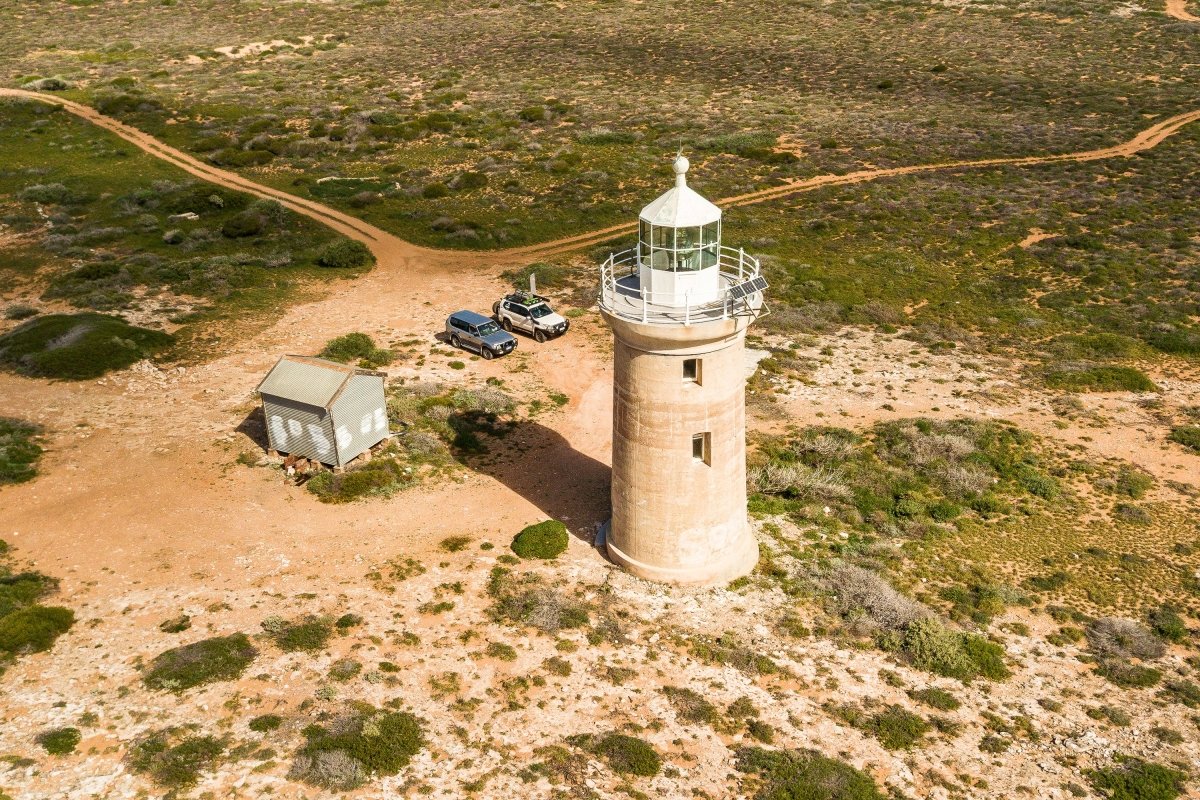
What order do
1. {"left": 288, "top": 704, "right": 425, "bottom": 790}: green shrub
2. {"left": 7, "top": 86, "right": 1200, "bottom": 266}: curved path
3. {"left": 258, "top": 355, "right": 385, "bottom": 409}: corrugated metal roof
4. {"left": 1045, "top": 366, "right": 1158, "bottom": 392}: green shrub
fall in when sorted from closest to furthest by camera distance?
1. {"left": 288, "top": 704, "right": 425, "bottom": 790}: green shrub
2. {"left": 258, "top": 355, "right": 385, "bottom": 409}: corrugated metal roof
3. {"left": 1045, "top": 366, "right": 1158, "bottom": 392}: green shrub
4. {"left": 7, "top": 86, "right": 1200, "bottom": 266}: curved path

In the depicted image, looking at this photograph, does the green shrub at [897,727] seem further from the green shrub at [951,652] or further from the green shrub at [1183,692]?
the green shrub at [1183,692]

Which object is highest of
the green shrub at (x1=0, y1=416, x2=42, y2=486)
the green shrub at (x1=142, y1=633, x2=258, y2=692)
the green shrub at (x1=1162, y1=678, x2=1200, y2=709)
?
the green shrub at (x1=0, y1=416, x2=42, y2=486)

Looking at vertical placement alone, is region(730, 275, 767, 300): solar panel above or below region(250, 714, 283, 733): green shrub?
above

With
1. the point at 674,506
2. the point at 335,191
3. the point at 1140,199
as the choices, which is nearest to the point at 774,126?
the point at 1140,199

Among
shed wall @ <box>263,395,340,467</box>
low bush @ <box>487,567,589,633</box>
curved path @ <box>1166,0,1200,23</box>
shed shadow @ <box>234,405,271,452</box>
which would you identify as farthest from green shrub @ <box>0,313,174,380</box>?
curved path @ <box>1166,0,1200,23</box>

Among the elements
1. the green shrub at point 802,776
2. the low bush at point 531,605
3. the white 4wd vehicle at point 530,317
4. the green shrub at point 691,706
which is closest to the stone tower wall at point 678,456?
the low bush at point 531,605

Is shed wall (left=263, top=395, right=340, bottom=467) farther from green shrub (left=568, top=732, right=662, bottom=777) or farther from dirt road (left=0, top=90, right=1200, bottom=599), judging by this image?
green shrub (left=568, top=732, right=662, bottom=777)

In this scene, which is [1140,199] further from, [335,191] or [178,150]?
[178,150]
